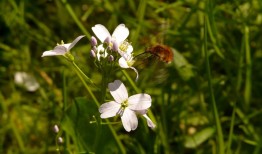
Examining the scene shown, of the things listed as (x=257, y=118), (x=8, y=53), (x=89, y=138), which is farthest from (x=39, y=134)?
(x=257, y=118)

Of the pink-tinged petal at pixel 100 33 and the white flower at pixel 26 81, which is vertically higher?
the pink-tinged petal at pixel 100 33

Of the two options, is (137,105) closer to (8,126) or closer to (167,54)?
(167,54)

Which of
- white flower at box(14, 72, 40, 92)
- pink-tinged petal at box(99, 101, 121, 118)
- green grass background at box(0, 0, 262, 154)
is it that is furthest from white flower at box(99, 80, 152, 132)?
white flower at box(14, 72, 40, 92)

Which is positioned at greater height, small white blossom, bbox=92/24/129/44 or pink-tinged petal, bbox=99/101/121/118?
small white blossom, bbox=92/24/129/44

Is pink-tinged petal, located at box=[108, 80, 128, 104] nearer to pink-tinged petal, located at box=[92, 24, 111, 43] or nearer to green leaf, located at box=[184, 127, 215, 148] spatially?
pink-tinged petal, located at box=[92, 24, 111, 43]

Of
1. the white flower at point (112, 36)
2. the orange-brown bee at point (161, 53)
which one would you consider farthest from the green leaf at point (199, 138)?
the white flower at point (112, 36)

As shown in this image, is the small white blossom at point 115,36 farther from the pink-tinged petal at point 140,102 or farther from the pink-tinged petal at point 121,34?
the pink-tinged petal at point 140,102

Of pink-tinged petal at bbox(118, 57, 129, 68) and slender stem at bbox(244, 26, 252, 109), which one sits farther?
slender stem at bbox(244, 26, 252, 109)

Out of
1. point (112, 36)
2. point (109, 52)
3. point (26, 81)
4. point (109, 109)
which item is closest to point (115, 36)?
point (112, 36)
